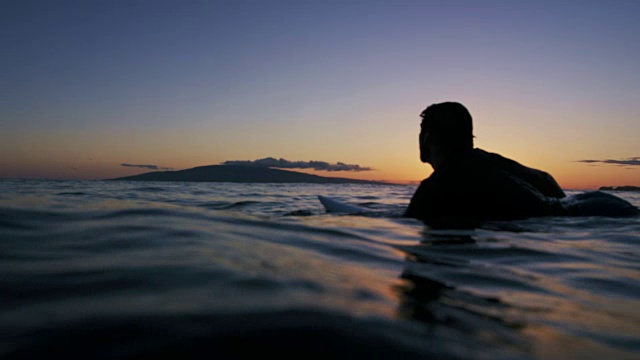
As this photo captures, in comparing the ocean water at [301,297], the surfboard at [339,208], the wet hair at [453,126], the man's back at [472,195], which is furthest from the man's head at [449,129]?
the ocean water at [301,297]

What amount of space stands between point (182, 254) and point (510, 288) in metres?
1.90

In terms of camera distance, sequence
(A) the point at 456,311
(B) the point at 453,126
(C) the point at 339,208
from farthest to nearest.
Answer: (C) the point at 339,208, (B) the point at 453,126, (A) the point at 456,311

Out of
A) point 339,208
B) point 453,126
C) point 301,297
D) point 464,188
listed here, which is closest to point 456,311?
point 301,297

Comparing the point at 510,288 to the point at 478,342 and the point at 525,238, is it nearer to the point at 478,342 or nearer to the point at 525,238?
the point at 478,342

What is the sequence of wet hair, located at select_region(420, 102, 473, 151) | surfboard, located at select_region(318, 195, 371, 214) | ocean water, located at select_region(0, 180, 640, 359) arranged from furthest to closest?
1. surfboard, located at select_region(318, 195, 371, 214)
2. wet hair, located at select_region(420, 102, 473, 151)
3. ocean water, located at select_region(0, 180, 640, 359)

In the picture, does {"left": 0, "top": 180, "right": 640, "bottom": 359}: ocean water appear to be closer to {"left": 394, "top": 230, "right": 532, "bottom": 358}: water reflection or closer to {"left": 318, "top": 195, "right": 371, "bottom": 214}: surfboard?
{"left": 394, "top": 230, "right": 532, "bottom": 358}: water reflection

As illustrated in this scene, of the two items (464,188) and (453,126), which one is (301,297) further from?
(453,126)

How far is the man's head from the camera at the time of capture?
614 centimetres

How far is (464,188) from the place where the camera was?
562cm

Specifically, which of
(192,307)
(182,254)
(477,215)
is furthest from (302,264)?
(477,215)

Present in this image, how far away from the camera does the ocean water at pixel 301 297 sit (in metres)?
1.09

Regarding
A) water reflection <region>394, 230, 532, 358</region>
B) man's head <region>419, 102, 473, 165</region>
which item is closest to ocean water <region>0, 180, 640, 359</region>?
water reflection <region>394, 230, 532, 358</region>

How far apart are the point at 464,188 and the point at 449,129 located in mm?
1119

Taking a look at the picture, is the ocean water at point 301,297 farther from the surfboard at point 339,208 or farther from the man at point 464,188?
the surfboard at point 339,208
